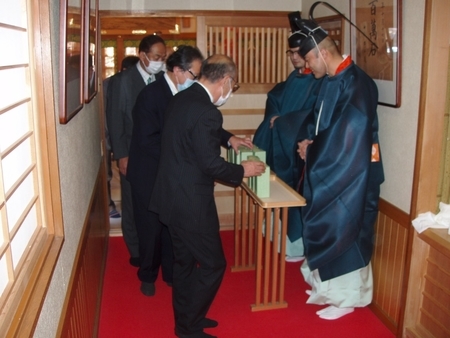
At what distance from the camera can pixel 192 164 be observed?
2.01m

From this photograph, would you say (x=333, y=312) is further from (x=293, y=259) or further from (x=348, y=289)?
(x=293, y=259)

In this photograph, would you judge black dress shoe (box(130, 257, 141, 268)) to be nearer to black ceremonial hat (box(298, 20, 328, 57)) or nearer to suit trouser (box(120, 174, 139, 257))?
suit trouser (box(120, 174, 139, 257))

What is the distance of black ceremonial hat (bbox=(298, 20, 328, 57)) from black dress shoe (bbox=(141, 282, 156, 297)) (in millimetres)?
1671

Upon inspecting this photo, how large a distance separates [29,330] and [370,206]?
195 centimetres

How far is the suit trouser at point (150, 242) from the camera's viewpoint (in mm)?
2752

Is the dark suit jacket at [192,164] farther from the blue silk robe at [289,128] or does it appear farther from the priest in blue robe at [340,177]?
the blue silk robe at [289,128]

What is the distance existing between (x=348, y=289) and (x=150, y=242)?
1198 mm

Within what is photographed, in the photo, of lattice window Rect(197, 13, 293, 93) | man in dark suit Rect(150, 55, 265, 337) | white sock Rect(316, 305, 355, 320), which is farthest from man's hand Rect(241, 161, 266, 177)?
lattice window Rect(197, 13, 293, 93)

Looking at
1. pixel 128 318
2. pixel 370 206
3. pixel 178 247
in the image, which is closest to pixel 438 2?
pixel 370 206

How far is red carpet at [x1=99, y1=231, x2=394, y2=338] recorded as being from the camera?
2436mm

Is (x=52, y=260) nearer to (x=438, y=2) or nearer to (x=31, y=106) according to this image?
(x=31, y=106)

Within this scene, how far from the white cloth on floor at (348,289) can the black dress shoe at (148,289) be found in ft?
3.33

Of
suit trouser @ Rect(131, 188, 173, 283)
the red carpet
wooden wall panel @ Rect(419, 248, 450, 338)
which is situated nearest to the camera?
wooden wall panel @ Rect(419, 248, 450, 338)

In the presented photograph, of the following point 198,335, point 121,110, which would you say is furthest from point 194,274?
point 121,110
